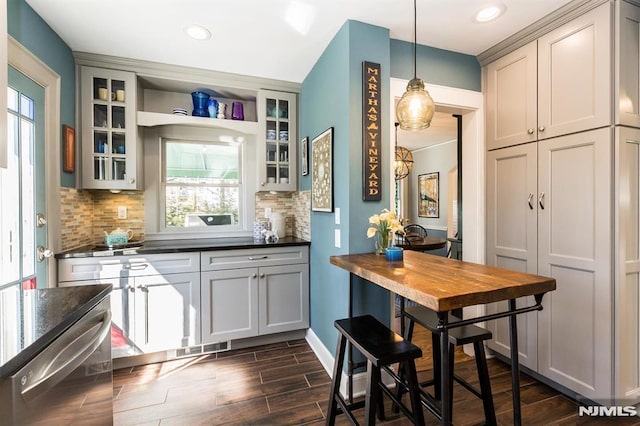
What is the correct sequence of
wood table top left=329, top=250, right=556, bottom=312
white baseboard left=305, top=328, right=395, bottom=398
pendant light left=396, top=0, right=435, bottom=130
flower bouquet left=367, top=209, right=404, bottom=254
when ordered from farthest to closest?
white baseboard left=305, top=328, right=395, bottom=398
flower bouquet left=367, top=209, right=404, bottom=254
pendant light left=396, top=0, right=435, bottom=130
wood table top left=329, top=250, right=556, bottom=312

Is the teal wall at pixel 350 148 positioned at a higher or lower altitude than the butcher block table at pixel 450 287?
higher

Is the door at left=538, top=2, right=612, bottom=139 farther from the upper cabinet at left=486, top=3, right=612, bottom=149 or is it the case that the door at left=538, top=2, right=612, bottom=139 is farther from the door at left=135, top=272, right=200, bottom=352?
the door at left=135, top=272, right=200, bottom=352

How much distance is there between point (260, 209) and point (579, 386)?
2.93m

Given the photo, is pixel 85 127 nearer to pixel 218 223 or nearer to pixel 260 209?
pixel 218 223

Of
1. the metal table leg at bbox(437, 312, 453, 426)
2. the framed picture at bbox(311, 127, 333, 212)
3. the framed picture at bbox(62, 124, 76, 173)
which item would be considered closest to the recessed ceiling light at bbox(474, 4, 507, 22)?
the framed picture at bbox(311, 127, 333, 212)

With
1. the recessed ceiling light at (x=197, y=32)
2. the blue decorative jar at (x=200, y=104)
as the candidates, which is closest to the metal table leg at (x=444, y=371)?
the recessed ceiling light at (x=197, y=32)

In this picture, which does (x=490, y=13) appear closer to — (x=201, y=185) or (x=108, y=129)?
(x=201, y=185)

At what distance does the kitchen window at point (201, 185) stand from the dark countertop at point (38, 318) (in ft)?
5.72

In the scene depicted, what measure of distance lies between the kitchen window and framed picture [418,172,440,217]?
4.09 m

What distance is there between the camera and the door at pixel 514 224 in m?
2.16

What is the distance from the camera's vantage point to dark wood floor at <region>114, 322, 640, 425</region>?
1.83 meters

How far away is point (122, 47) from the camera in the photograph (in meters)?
2.41

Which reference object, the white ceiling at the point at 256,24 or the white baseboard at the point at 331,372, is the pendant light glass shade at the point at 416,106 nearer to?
the white ceiling at the point at 256,24

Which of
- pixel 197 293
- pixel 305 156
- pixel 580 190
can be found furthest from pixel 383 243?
pixel 197 293
